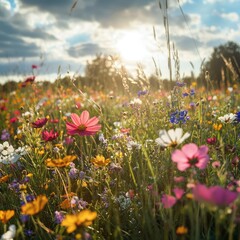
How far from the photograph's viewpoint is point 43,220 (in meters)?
1.64

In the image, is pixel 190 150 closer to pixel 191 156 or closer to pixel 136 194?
pixel 191 156

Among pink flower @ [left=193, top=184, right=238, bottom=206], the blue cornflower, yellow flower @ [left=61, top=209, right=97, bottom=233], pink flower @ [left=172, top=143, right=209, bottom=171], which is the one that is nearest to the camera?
pink flower @ [left=193, top=184, right=238, bottom=206]

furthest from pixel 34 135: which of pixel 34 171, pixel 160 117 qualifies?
pixel 160 117

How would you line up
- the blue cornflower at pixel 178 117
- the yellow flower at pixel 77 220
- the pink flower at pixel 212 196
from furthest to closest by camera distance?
the blue cornflower at pixel 178 117 → the yellow flower at pixel 77 220 → the pink flower at pixel 212 196

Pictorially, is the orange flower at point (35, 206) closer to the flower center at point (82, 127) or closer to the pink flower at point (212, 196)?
the pink flower at point (212, 196)

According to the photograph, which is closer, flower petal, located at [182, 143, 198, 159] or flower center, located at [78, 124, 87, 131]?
flower petal, located at [182, 143, 198, 159]

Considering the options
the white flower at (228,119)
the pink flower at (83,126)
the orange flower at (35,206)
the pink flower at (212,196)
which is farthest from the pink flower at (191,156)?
the white flower at (228,119)

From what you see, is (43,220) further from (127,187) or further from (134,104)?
(134,104)

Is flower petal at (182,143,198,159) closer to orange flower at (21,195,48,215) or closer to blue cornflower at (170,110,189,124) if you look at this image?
orange flower at (21,195,48,215)

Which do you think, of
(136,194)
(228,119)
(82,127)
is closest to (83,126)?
(82,127)

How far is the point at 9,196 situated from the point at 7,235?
0.69 metres

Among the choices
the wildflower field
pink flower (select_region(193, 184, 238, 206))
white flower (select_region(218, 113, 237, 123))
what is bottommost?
the wildflower field

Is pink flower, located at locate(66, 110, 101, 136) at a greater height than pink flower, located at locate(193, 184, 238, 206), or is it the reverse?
pink flower, located at locate(66, 110, 101, 136)

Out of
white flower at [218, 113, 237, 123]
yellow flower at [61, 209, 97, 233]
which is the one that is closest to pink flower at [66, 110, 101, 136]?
yellow flower at [61, 209, 97, 233]
